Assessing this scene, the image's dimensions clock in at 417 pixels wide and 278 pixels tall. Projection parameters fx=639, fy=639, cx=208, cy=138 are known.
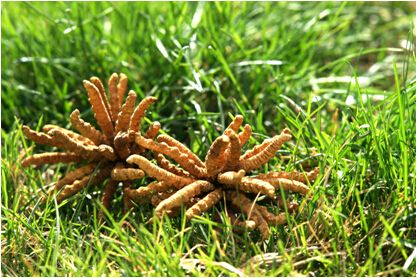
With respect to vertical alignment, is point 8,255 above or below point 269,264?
above

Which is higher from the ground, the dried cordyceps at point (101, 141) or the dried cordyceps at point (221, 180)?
the dried cordyceps at point (101, 141)

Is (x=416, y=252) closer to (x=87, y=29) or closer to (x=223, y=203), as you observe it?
(x=223, y=203)

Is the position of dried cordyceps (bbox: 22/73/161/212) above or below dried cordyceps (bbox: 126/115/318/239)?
above

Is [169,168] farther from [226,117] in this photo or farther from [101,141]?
[226,117]

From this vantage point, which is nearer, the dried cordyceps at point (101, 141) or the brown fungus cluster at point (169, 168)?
the brown fungus cluster at point (169, 168)

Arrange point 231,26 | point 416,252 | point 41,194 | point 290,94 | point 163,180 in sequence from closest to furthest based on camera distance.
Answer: point 416,252 < point 163,180 < point 41,194 < point 290,94 < point 231,26

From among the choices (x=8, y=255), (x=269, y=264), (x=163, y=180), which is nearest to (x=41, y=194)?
(x=8, y=255)
